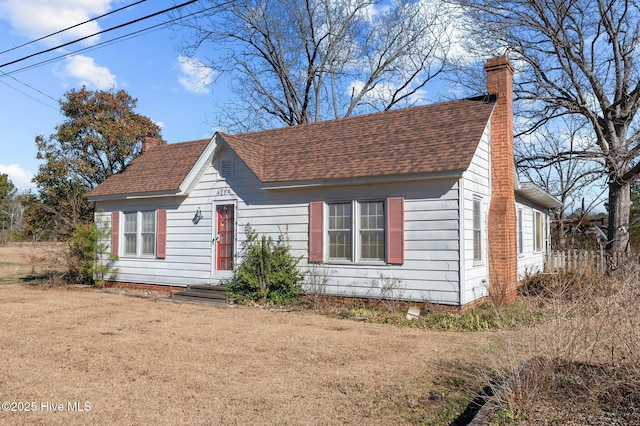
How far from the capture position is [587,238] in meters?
26.4

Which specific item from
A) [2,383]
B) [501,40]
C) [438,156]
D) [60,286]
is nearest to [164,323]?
[2,383]

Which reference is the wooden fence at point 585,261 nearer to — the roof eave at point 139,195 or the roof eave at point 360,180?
the roof eave at point 360,180

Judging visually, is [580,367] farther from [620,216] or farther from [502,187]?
[620,216]

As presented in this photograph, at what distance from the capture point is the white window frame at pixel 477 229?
444 inches

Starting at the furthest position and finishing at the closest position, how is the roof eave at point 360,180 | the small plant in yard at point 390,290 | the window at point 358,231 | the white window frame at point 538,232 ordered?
1. the white window frame at point 538,232
2. the window at point 358,231
3. the small plant in yard at point 390,290
4. the roof eave at point 360,180

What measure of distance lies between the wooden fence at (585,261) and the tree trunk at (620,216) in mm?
494

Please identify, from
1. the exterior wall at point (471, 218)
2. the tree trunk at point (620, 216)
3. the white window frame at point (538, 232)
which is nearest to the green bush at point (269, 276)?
the exterior wall at point (471, 218)

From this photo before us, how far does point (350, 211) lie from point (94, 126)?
1710 cm

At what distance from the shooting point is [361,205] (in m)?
11.5

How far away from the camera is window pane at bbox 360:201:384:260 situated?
11.2m

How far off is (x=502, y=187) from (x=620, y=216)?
745cm

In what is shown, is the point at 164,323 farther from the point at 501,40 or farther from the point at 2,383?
the point at 501,40

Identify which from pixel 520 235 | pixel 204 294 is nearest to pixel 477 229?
pixel 520 235

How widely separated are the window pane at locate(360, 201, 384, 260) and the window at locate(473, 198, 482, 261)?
2.21 m
